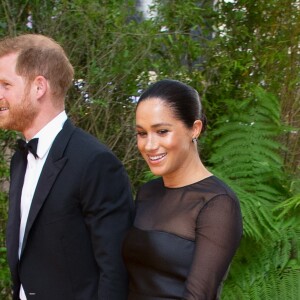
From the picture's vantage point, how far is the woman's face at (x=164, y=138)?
2.27 meters

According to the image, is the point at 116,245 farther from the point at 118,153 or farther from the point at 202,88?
the point at 202,88

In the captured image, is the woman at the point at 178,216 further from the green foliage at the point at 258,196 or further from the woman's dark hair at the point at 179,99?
the green foliage at the point at 258,196

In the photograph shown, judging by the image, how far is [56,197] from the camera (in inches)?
91.4

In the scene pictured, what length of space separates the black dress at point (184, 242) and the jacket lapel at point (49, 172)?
13.6 inches

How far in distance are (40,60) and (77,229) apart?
0.66 m

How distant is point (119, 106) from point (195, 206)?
2347mm

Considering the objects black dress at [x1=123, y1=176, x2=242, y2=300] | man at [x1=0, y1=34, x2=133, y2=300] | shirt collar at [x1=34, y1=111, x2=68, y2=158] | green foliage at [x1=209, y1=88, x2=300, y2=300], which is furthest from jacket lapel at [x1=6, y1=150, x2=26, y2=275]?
green foliage at [x1=209, y1=88, x2=300, y2=300]

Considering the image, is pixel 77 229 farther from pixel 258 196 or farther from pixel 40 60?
pixel 258 196

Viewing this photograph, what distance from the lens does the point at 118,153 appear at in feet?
14.9

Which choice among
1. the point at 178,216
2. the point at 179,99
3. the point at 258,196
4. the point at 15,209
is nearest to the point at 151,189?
the point at 178,216

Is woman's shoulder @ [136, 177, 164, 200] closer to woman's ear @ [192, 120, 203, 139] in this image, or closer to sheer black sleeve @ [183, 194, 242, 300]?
woman's ear @ [192, 120, 203, 139]

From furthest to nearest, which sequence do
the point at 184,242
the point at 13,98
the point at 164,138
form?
the point at 13,98
the point at 164,138
the point at 184,242

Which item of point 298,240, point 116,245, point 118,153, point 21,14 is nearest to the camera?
point 116,245

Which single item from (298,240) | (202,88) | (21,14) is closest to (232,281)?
(298,240)
